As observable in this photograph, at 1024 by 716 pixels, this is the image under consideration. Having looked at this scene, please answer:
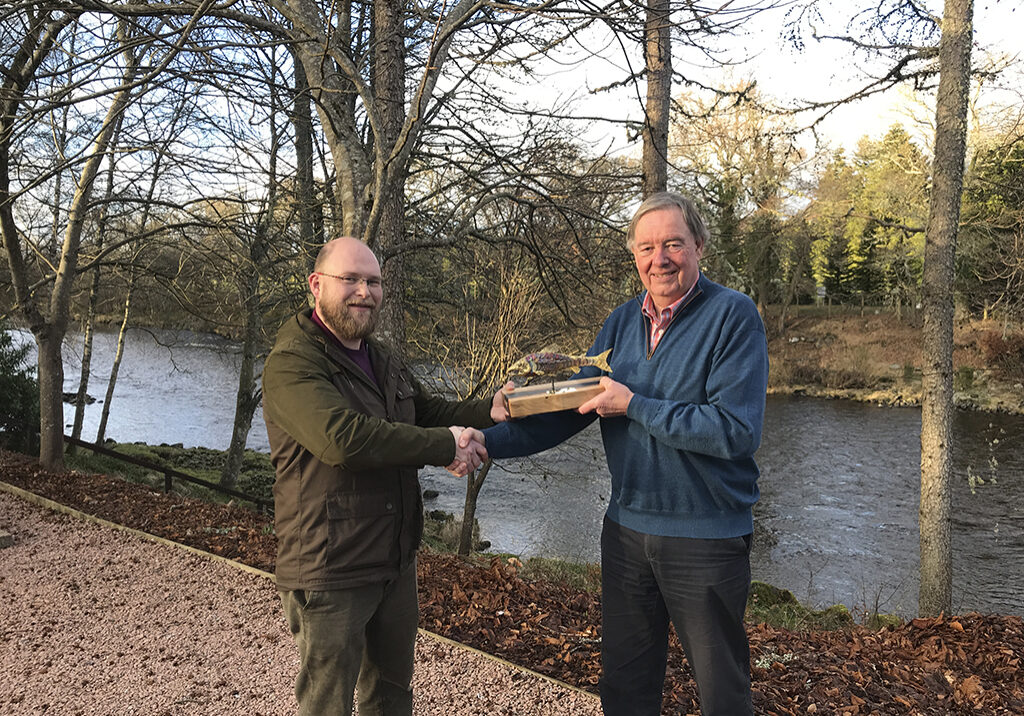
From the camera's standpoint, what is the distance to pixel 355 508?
2451mm

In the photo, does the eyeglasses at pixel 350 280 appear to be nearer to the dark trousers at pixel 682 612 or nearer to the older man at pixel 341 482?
the older man at pixel 341 482

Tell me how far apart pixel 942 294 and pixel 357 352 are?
735 centimetres

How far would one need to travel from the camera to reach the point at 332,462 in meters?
2.30

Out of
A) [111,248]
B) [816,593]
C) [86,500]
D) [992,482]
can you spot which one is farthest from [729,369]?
[992,482]

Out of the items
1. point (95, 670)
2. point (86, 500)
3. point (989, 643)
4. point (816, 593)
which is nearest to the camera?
point (95, 670)

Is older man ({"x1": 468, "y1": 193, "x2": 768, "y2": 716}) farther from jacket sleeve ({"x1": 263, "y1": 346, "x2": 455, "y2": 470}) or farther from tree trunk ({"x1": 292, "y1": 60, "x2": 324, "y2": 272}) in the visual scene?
tree trunk ({"x1": 292, "y1": 60, "x2": 324, "y2": 272})

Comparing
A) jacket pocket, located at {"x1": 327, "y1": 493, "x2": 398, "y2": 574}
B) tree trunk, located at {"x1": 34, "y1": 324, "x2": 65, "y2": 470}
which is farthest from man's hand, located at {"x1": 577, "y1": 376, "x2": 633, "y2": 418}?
tree trunk, located at {"x1": 34, "y1": 324, "x2": 65, "y2": 470}

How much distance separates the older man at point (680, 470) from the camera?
7.49ft

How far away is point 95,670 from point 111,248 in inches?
245

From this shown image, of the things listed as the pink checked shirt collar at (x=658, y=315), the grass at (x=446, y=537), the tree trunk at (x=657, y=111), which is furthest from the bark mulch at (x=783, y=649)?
the tree trunk at (x=657, y=111)

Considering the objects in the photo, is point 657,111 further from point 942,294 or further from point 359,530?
point 359,530

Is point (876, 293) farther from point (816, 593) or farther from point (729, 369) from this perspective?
point (729, 369)

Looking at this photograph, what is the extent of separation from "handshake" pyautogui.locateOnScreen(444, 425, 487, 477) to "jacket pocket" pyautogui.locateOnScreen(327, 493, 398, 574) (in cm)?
28

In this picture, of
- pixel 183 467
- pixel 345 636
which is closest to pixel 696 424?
pixel 345 636
